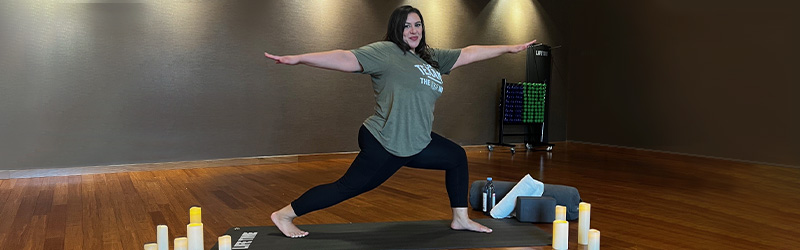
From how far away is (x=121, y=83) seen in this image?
17.1 ft

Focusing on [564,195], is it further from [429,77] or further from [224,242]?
[224,242]

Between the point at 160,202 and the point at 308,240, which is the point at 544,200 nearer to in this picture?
the point at 308,240

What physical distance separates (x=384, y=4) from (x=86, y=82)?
299 centimetres

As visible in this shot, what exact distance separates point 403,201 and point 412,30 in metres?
1.48

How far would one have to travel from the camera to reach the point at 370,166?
8.12 ft

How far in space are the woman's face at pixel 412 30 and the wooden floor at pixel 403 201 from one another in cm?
107

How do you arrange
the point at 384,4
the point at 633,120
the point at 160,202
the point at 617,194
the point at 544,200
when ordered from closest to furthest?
the point at 544,200, the point at 160,202, the point at 617,194, the point at 384,4, the point at 633,120

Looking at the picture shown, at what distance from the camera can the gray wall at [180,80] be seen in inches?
194

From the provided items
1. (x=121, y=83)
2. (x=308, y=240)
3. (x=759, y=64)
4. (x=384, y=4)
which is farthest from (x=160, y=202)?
(x=759, y=64)

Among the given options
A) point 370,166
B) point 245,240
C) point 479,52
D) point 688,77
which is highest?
point 688,77

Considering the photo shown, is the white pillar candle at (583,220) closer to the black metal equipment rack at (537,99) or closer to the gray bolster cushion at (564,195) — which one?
the gray bolster cushion at (564,195)

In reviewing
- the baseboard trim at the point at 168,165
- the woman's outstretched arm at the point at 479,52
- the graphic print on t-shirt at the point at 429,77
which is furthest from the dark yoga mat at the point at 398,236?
the baseboard trim at the point at 168,165

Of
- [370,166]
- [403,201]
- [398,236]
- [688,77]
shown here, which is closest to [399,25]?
[370,166]

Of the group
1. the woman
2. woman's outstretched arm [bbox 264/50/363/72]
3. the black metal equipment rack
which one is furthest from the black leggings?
the black metal equipment rack
